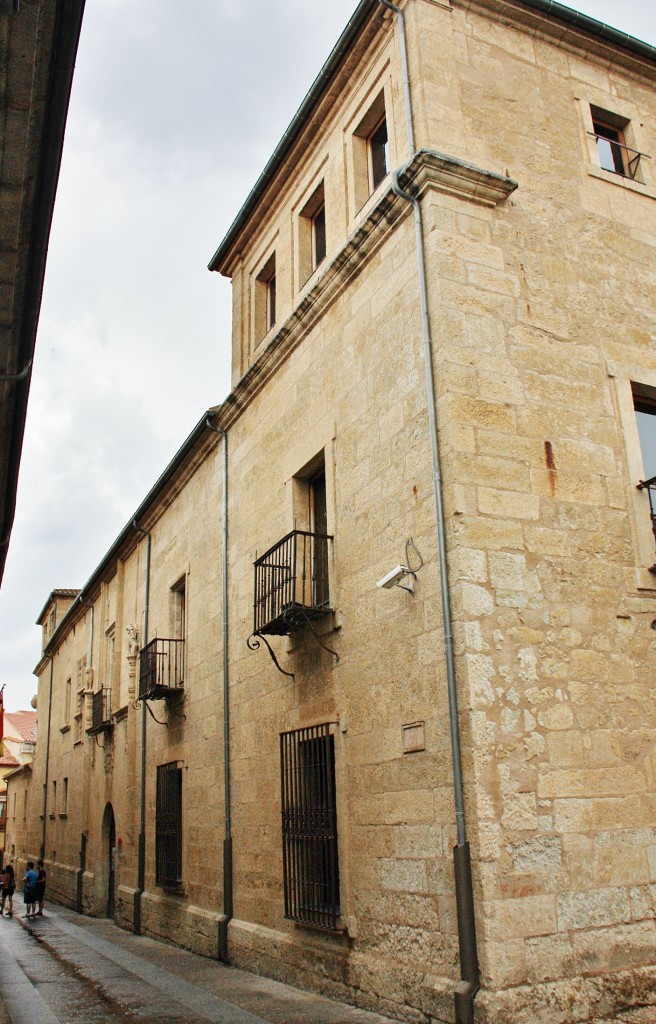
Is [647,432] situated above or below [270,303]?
below

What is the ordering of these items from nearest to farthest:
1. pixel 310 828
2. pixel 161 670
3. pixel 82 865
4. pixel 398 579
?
pixel 398 579 → pixel 310 828 → pixel 161 670 → pixel 82 865

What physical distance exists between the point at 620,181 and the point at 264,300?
5194 millimetres

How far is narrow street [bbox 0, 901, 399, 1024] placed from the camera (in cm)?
789

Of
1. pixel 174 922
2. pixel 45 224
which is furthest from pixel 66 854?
pixel 45 224

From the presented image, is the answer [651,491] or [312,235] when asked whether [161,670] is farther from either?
[651,491]

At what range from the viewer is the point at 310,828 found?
8.58m

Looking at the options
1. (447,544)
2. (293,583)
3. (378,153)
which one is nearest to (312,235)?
(378,153)

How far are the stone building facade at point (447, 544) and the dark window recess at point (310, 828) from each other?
0.04 m

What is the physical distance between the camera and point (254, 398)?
11797mm

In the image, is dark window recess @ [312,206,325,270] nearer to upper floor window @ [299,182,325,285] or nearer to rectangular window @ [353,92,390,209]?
upper floor window @ [299,182,325,285]

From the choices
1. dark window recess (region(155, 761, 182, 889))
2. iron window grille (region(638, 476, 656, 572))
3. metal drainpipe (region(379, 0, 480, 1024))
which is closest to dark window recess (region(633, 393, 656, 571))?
iron window grille (region(638, 476, 656, 572))

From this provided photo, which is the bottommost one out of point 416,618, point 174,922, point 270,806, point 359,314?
point 174,922

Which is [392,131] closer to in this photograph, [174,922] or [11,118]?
[11,118]

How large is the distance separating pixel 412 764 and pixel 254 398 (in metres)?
5.99
